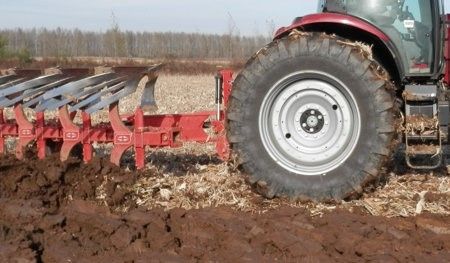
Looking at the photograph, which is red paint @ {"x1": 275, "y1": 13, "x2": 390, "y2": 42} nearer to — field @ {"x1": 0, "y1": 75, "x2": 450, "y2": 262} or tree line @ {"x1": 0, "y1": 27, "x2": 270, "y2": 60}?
field @ {"x1": 0, "y1": 75, "x2": 450, "y2": 262}

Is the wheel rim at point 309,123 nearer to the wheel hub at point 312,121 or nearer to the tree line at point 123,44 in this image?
the wheel hub at point 312,121

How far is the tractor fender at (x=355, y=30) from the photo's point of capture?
202 inches

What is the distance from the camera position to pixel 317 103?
520 centimetres

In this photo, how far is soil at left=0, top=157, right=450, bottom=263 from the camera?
3904 mm

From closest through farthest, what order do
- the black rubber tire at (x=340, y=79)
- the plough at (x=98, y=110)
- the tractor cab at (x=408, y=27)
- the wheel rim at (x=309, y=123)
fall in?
the black rubber tire at (x=340, y=79)
the wheel rim at (x=309, y=123)
the tractor cab at (x=408, y=27)
the plough at (x=98, y=110)

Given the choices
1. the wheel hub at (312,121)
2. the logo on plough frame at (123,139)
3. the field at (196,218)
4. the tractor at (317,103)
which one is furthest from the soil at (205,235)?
the wheel hub at (312,121)

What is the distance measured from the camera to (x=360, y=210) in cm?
486

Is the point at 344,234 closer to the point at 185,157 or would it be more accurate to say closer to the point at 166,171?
the point at 166,171

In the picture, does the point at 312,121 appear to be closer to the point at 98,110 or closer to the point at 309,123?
the point at 309,123

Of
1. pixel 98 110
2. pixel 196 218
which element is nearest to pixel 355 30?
pixel 196 218

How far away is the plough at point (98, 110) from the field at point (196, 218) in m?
0.22

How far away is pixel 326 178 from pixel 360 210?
1.16 feet

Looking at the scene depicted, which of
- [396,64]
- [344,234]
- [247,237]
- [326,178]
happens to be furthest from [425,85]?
[247,237]

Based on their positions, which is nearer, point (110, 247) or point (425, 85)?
point (110, 247)
